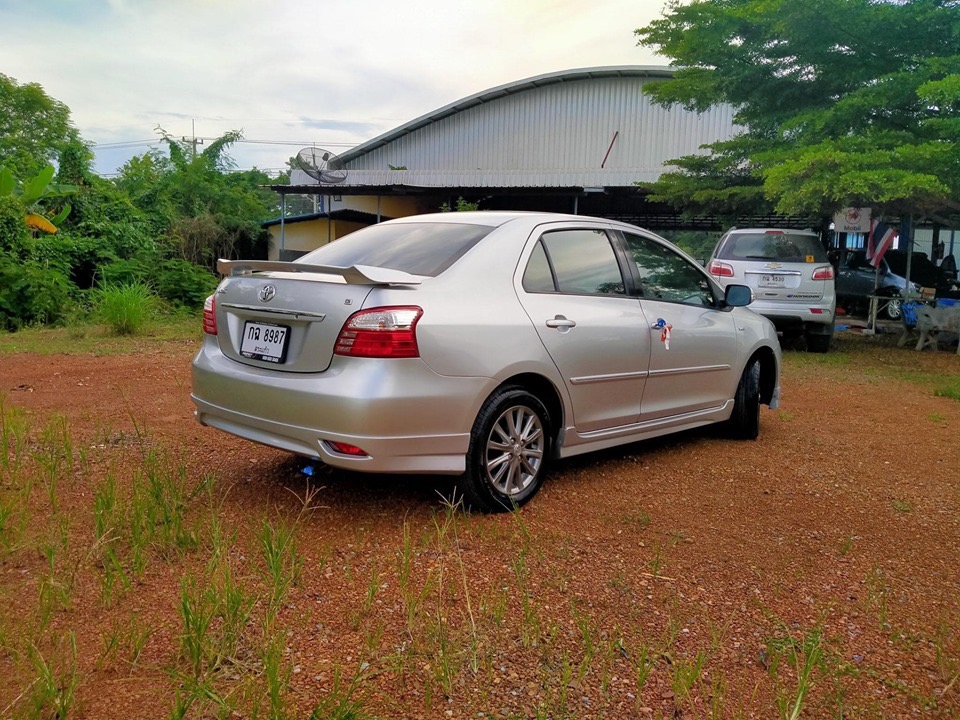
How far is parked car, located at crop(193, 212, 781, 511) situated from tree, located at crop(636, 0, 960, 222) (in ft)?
23.0

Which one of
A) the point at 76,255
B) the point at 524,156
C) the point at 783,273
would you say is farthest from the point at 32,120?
the point at 783,273

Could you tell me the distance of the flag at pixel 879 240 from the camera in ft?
48.4

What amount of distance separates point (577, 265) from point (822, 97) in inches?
424

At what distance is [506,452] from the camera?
4.13 meters

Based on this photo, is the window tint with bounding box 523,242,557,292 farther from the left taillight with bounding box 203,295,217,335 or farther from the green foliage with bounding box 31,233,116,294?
the green foliage with bounding box 31,233,116,294

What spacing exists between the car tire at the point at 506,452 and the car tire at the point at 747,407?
2.20 metres

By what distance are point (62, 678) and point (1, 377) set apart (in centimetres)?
640

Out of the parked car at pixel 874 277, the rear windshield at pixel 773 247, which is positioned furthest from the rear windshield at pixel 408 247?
the parked car at pixel 874 277

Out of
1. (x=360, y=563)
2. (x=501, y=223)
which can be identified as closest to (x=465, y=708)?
(x=360, y=563)

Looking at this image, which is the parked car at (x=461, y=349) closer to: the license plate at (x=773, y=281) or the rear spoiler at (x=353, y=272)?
the rear spoiler at (x=353, y=272)

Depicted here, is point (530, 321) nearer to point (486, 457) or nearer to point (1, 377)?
point (486, 457)

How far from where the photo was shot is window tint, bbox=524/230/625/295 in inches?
176

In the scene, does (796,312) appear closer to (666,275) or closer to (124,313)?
(666,275)

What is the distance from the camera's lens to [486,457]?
4004 millimetres
